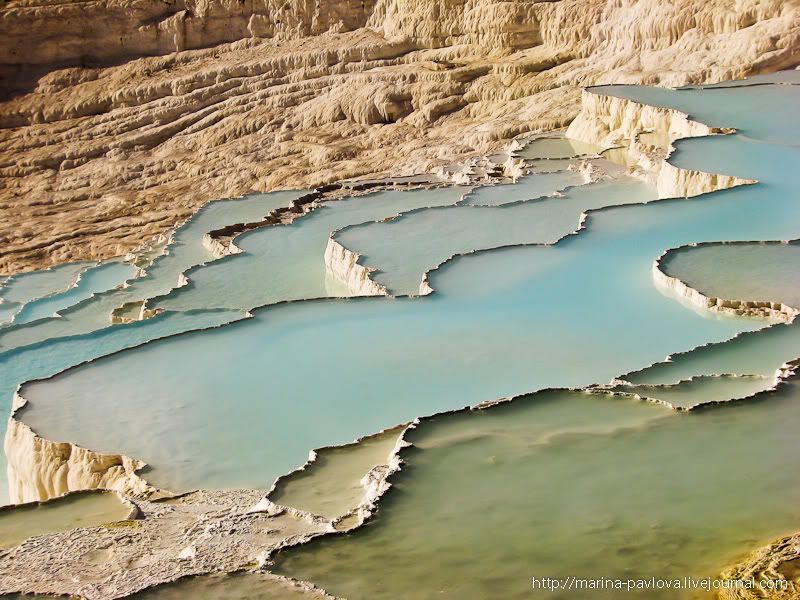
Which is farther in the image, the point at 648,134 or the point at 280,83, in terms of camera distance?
the point at 280,83

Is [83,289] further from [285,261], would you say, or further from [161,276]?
[285,261]

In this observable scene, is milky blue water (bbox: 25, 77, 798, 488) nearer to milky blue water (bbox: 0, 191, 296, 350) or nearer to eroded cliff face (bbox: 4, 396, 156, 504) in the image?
eroded cliff face (bbox: 4, 396, 156, 504)

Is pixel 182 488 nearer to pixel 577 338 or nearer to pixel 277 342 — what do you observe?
pixel 277 342

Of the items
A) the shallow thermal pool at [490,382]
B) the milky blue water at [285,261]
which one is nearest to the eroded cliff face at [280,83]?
the milky blue water at [285,261]

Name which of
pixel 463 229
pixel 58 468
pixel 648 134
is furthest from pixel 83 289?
pixel 58 468

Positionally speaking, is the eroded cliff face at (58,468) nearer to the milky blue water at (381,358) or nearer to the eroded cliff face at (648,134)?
the milky blue water at (381,358)

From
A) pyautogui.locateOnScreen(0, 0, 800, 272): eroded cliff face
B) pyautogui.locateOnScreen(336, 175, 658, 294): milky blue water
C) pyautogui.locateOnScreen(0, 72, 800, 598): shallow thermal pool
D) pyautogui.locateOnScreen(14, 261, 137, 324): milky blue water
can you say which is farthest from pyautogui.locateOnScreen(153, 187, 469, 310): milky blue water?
pyautogui.locateOnScreen(0, 0, 800, 272): eroded cliff face

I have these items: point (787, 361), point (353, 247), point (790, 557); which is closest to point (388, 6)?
point (353, 247)
